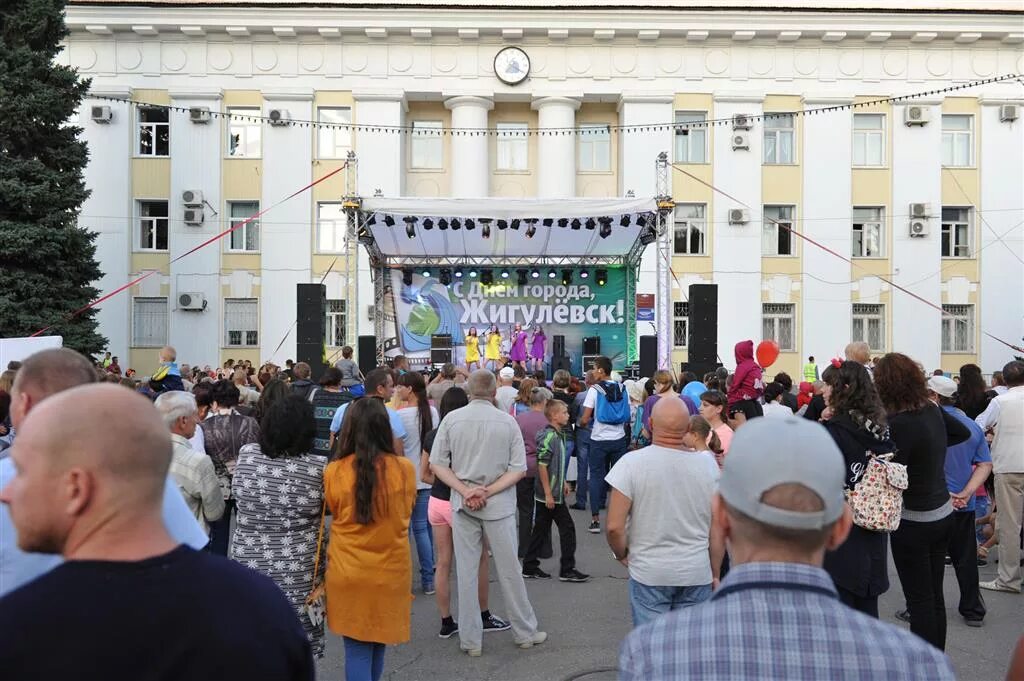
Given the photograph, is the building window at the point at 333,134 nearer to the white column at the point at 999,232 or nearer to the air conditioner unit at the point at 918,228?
the air conditioner unit at the point at 918,228

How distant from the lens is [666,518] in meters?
4.14

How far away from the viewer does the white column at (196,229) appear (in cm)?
2533

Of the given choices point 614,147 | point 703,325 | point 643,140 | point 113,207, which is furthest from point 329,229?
point 703,325

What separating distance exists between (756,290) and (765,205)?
2.72m

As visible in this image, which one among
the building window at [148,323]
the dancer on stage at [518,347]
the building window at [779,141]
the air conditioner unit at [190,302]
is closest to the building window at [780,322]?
the building window at [779,141]

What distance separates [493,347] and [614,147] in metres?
9.45

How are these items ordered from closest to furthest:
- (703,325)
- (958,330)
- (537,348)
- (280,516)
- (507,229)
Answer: (280,516)
(703,325)
(507,229)
(537,348)
(958,330)

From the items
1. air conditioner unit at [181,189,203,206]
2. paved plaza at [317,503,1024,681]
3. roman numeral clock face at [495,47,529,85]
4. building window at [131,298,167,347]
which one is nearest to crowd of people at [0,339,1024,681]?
paved plaza at [317,503,1024,681]

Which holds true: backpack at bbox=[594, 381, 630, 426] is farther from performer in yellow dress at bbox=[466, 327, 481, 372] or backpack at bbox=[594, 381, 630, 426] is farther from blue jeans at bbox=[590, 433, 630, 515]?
performer in yellow dress at bbox=[466, 327, 481, 372]

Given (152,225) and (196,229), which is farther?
(152,225)

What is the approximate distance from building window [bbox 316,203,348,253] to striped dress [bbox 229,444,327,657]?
22036mm

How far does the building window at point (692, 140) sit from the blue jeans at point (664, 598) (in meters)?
23.3

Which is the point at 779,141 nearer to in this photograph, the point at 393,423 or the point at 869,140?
the point at 869,140

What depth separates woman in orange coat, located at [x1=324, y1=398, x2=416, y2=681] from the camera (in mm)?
4262
